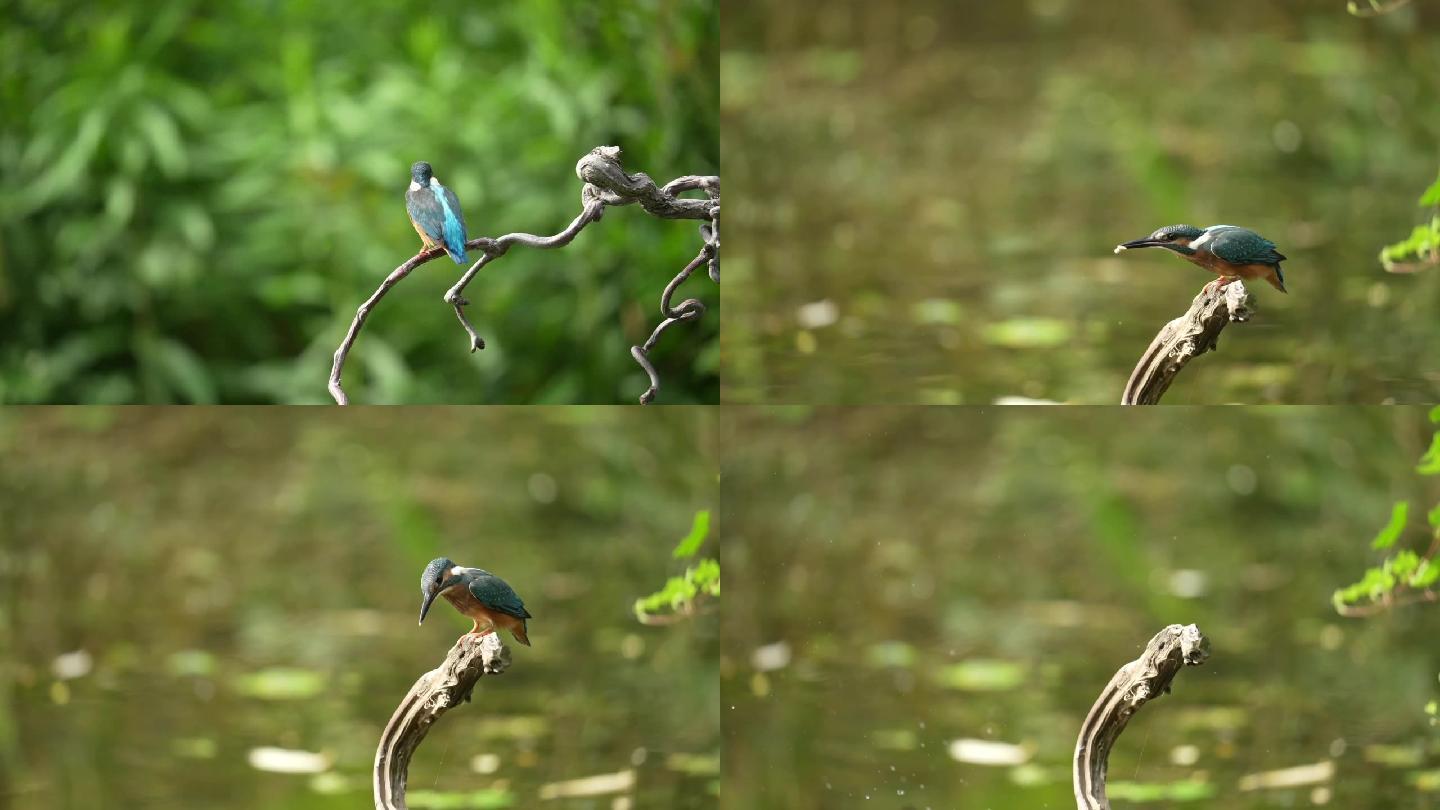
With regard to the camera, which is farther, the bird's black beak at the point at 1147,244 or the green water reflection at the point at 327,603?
the green water reflection at the point at 327,603

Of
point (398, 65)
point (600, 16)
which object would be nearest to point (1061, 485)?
point (600, 16)

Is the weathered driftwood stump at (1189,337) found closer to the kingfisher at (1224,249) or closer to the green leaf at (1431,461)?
the kingfisher at (1224,249)

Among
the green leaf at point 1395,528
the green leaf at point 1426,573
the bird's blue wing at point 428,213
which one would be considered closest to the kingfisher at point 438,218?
the bird's blue wing at point 428,213

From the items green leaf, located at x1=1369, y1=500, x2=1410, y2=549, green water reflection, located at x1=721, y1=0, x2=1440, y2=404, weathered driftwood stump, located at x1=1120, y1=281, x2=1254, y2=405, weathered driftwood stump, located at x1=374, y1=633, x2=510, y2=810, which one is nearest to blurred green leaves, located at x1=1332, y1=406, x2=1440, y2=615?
green leaf, located at x1=1369, y1=500, x2=1410, y2=549

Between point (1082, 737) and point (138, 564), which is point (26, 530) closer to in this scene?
point (138, 564)

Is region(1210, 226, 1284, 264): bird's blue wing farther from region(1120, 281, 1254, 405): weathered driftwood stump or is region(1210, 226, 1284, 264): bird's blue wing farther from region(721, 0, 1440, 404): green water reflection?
region(721, 0, 1440, 404): green water reflection
